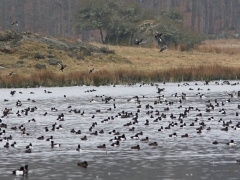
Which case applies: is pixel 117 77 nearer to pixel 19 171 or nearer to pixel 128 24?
pixel 128 24

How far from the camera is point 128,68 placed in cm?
5816

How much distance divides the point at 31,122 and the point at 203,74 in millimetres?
26231

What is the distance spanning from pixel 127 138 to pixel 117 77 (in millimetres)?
27065

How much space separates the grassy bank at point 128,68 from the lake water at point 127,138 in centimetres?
545

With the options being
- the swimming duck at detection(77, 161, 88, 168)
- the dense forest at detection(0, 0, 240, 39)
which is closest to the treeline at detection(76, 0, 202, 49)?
the dense forest at detection(0, 0, 240, 39)

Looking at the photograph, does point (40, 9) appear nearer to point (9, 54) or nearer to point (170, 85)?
point (9, 54)

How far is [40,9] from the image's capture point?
12875 cm

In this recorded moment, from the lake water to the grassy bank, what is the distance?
545 cm

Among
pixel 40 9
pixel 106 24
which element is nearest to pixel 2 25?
pixel 40 9

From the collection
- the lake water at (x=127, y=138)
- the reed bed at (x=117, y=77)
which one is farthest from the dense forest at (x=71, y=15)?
the lake water at (x=127, y=138)

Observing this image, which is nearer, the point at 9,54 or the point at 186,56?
the point at 9,54

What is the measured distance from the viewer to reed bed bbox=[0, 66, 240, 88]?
161 ft

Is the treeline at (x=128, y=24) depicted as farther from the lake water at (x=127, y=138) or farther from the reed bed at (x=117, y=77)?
the lake water at (x=127, y=138)

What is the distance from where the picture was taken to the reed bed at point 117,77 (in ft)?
161
